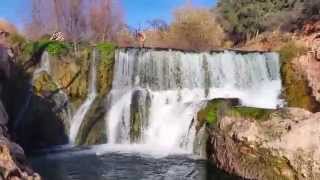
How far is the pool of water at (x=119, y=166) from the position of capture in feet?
38.6

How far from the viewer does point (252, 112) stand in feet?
37.9

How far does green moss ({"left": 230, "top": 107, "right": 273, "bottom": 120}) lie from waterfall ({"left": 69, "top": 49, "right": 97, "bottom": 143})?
682 centimetres

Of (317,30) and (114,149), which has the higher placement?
(317,30)

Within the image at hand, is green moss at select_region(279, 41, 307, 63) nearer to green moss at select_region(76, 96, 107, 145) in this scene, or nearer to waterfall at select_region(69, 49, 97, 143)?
waterfall at select_region(69, 49, 97, 143)

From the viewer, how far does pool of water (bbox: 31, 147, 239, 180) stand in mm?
11758

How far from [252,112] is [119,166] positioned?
3.83 m

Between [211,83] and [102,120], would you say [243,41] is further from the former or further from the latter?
[102,120]

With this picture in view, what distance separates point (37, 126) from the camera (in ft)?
53.8

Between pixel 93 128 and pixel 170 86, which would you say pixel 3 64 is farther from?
pixel 170 86

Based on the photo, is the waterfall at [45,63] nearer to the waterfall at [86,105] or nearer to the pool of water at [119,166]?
the waterfall at [86,105]

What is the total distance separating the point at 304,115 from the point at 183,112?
541 centimetres

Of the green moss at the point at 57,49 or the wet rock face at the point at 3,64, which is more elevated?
the green moss at the point at 57,49

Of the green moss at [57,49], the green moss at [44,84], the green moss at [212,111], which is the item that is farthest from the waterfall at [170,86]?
the green moss at [44,84]

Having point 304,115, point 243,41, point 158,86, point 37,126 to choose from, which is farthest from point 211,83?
point 243,41
